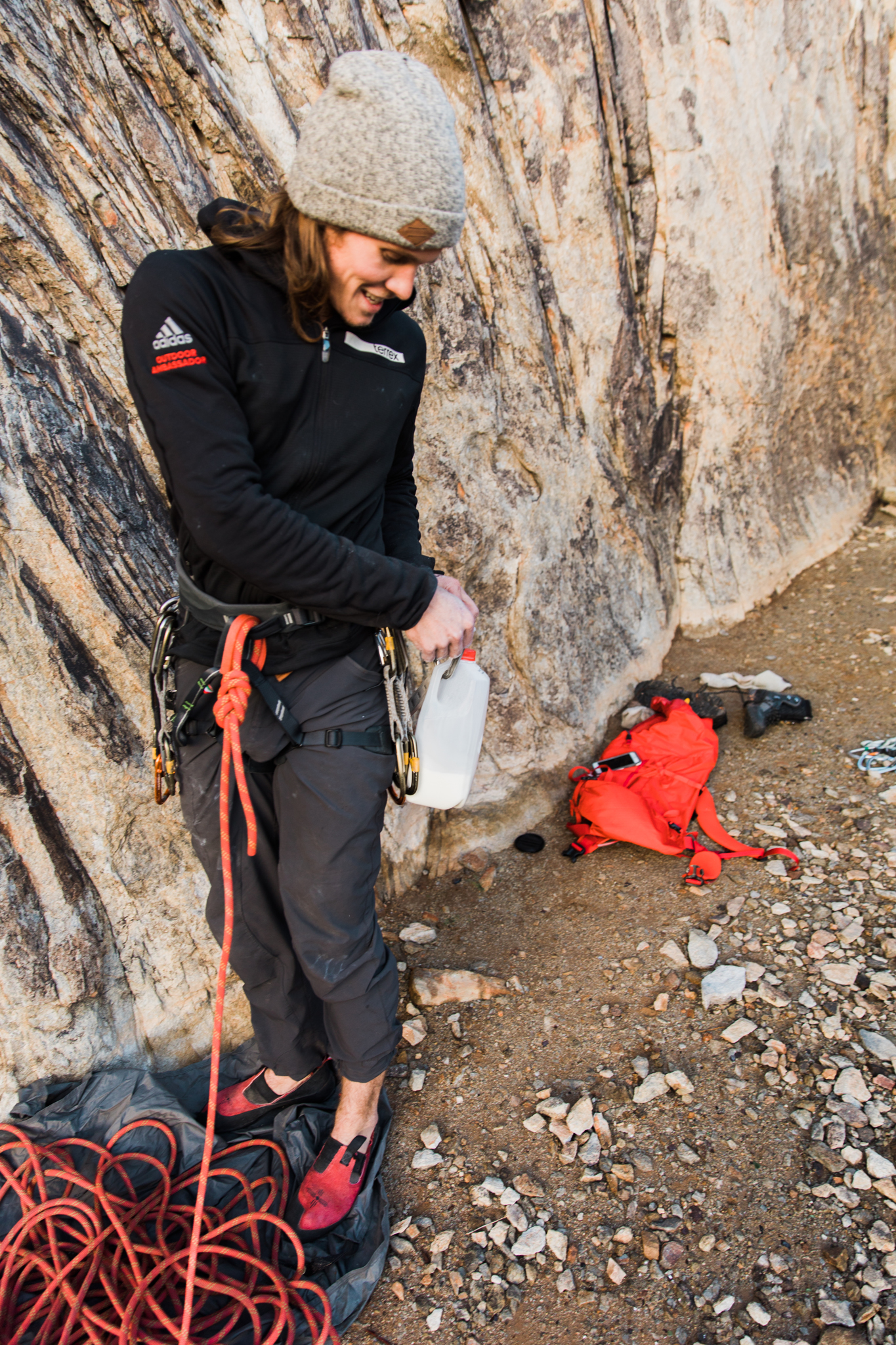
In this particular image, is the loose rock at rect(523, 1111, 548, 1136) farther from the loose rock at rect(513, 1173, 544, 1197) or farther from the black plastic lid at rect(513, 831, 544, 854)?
the black plastic lid at rect(513, 831, 544, 854)

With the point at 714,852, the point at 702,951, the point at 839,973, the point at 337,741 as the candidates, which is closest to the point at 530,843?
the point at 714,852

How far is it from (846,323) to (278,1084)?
6407 mm

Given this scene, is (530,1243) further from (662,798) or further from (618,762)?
(618,762)

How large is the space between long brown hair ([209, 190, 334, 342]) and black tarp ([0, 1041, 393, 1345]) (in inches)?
93.9

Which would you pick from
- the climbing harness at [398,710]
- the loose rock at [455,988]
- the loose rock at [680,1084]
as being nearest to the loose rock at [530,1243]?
the loose rock at [680,1084]

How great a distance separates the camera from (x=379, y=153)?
1.61 m

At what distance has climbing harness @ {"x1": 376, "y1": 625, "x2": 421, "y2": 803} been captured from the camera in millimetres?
2209

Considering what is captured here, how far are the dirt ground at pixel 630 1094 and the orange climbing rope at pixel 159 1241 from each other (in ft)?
1.05

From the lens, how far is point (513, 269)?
3.82 metres

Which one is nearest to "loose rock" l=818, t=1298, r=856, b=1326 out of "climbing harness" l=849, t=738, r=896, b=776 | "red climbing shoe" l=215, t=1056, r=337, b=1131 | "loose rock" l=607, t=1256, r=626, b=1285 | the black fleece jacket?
"loose rock" l=607, t=1256, r=626, b=1285

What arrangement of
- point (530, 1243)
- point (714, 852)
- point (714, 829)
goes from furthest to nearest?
point (714, 829), point (714, 852), point (530, 1243)

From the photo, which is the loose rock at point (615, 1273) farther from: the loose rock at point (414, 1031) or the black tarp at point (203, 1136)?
the loose rock at point (414, 1031)

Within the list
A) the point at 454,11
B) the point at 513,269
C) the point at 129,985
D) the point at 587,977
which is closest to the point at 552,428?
the point at 513,269

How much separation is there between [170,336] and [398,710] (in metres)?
1.09
